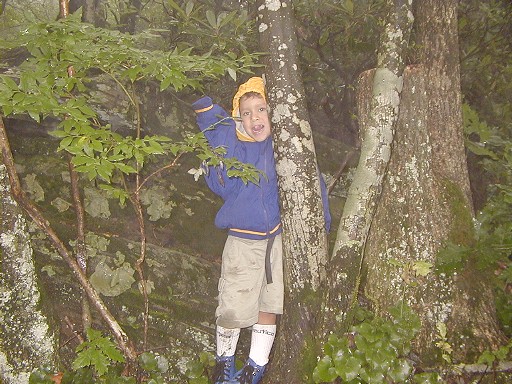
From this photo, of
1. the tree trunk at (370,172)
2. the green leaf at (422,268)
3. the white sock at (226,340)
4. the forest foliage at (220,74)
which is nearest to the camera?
the forest foliage at (220,74)

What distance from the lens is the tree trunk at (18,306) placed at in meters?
2.71

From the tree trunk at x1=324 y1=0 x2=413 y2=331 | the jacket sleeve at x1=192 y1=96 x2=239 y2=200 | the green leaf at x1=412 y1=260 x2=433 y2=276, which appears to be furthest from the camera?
the jacket sleeve at x1=192 y1=96 x2=239 y2=200

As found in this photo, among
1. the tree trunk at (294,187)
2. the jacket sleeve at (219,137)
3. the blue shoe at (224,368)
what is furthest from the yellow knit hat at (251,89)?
the blue shoe at (224,368)

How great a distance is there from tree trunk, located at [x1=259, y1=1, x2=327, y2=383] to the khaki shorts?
38cm

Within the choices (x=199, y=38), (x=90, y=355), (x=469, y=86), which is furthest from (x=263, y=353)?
(x=469, y=86)

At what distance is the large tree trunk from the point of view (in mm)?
3131

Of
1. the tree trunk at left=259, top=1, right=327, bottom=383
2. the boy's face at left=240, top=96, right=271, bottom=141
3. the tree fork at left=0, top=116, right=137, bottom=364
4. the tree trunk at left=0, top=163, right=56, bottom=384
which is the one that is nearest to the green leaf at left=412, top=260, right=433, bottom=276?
the tree trunk at left=259, top=1, right=327, bottom=383

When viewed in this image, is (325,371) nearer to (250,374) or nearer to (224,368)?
(250,374)

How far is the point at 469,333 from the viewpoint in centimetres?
310

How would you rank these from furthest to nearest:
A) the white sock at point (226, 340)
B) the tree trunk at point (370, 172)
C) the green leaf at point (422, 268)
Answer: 1. the white sock at point (226, 340)
2. the green leaf at point (422, 268)
3. the tree trunk at point (370, 172)

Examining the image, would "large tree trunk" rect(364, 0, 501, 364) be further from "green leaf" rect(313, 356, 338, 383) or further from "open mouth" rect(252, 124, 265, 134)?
"open mouth" rect(252, 124, 265, 134)

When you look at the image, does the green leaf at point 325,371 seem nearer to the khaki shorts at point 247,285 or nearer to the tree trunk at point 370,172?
the tree trunk at point 370,172

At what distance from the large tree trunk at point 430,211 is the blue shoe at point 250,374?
1.01 meters

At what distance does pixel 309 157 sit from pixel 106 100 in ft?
7.42
